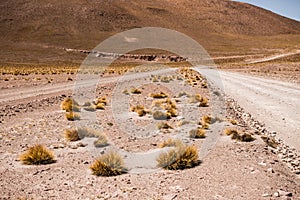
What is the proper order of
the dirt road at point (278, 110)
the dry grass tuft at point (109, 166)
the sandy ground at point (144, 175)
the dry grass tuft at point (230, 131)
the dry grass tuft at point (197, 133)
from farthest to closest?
the dirt road at point (278, 110)
the dry grass tuft at point (230, 131)
the dry grass tuft at point (197, 133)
the dry grass tuft at point (109, 166)
the sandy ground at point (144, 175)

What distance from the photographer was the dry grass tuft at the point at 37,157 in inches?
321

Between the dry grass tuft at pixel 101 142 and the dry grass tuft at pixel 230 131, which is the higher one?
the dry grass tuft at pixel 230 131

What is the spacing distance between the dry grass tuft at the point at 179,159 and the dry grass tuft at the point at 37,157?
2722 mm

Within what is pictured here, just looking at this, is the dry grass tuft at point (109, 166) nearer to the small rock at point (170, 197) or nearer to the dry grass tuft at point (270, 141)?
the small rock at point (170, 197)

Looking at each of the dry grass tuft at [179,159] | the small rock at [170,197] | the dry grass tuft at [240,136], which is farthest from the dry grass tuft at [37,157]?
the dry grass tuft at [240,136]

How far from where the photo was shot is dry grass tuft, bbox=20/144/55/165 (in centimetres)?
814

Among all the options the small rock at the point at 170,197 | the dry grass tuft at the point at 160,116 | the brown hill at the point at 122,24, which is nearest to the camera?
the small rock at the point at 170,197

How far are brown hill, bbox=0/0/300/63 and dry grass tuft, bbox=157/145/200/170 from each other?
80574 mm

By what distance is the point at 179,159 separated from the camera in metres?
7.71

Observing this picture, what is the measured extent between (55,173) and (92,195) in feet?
5.14

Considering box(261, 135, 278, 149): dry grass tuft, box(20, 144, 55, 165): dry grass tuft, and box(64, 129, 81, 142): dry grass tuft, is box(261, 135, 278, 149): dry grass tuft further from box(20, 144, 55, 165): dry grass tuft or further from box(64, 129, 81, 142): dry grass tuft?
box(20, 144, 55, 165): dry grass tuft

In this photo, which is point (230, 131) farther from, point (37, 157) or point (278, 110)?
point (37, 157)

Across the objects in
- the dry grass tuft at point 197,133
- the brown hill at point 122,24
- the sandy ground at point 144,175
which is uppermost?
the brown hill at point 122,24

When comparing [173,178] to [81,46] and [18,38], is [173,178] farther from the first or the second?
[18,38]
